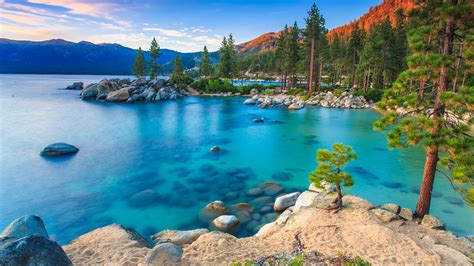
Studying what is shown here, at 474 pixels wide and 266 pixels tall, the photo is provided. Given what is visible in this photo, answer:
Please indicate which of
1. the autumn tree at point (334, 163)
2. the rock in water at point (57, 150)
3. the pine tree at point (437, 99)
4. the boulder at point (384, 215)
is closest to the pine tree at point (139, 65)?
the rock in water at point (57, 150)

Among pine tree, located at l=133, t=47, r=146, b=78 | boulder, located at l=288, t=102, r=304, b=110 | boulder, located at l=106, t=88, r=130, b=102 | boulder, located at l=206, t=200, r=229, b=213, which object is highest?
pine tree, located at l=133, t=47, r=146, b=78

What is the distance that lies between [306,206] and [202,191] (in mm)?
6112

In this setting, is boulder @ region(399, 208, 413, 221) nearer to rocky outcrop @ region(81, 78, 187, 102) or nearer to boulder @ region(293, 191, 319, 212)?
boulder @ region(293, 191, 319, 212)

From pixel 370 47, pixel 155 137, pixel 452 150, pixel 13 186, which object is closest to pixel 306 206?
pixel 452 150

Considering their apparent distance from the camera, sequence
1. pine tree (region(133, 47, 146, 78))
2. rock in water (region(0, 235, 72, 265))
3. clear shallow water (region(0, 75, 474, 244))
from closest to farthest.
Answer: rock in water (region(0, 235, 72, 265)) → clear shallow water (region(0, 75, 474, 244)) → pine tree (region(133, 47, 146, 78))

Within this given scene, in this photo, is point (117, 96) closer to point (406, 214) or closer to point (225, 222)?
point (225, 222)

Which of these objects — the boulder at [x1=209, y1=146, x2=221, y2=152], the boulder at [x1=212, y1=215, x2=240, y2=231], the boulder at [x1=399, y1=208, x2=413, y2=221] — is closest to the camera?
the boulder at [x1=399, y1=208, x2=413, y2=221]

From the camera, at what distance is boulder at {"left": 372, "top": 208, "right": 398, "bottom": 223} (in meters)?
8.85

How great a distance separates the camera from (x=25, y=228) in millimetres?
7609

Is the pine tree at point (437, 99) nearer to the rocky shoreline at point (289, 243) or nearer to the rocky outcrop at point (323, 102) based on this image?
the rocky shoreline at point (289, 243)

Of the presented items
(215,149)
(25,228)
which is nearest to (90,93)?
(215,149)

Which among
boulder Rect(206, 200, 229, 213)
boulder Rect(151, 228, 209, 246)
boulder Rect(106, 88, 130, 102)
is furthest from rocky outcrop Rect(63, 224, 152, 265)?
boulder Rect(106, 88, 130, 102)

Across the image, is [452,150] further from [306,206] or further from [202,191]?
[202,191]

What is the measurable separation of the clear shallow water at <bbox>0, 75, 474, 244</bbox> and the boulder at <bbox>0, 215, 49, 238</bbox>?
2.82 metres
